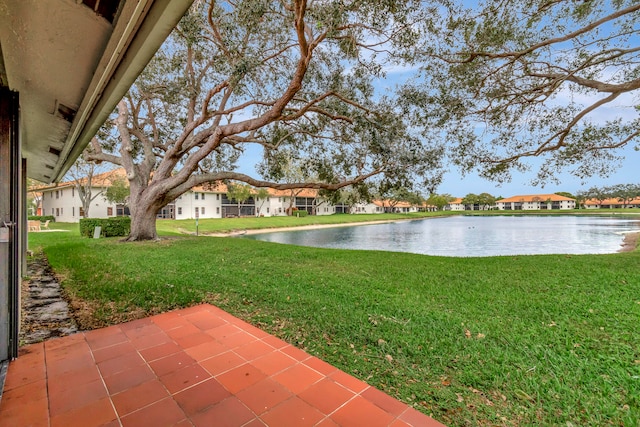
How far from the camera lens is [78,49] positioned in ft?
5.40

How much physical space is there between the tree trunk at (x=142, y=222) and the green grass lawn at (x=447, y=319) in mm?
3861

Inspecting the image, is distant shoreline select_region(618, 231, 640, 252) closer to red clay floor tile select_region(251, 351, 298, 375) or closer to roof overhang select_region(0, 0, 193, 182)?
red clay floor tile select_region(251, 351, 298, 375)

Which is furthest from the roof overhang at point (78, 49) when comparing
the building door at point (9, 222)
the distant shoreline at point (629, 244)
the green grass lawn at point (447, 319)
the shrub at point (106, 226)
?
the distant shoreline at point (629, 244)

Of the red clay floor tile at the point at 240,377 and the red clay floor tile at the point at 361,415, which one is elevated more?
the red clay floor tile at the point at 240,377

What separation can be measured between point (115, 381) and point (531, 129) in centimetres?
1046

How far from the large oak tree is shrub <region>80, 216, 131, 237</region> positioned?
2852 millimetres

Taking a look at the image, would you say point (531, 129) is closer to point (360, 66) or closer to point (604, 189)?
point (360, 66)

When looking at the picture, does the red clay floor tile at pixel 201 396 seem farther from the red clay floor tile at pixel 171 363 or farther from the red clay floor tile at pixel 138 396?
the red clay floor tile at pixel 171 363

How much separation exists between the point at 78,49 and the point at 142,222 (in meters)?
A: 10.2

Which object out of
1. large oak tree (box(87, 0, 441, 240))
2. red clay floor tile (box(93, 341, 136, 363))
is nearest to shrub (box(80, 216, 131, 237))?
large oak tree (box(87, 0, 441, 240))

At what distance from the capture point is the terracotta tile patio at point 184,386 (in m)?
1.76

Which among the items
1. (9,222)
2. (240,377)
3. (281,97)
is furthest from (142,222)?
(240,377)

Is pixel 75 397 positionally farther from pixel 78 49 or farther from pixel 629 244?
pixel 629 244

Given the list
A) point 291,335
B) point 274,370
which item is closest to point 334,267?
point 291,335
